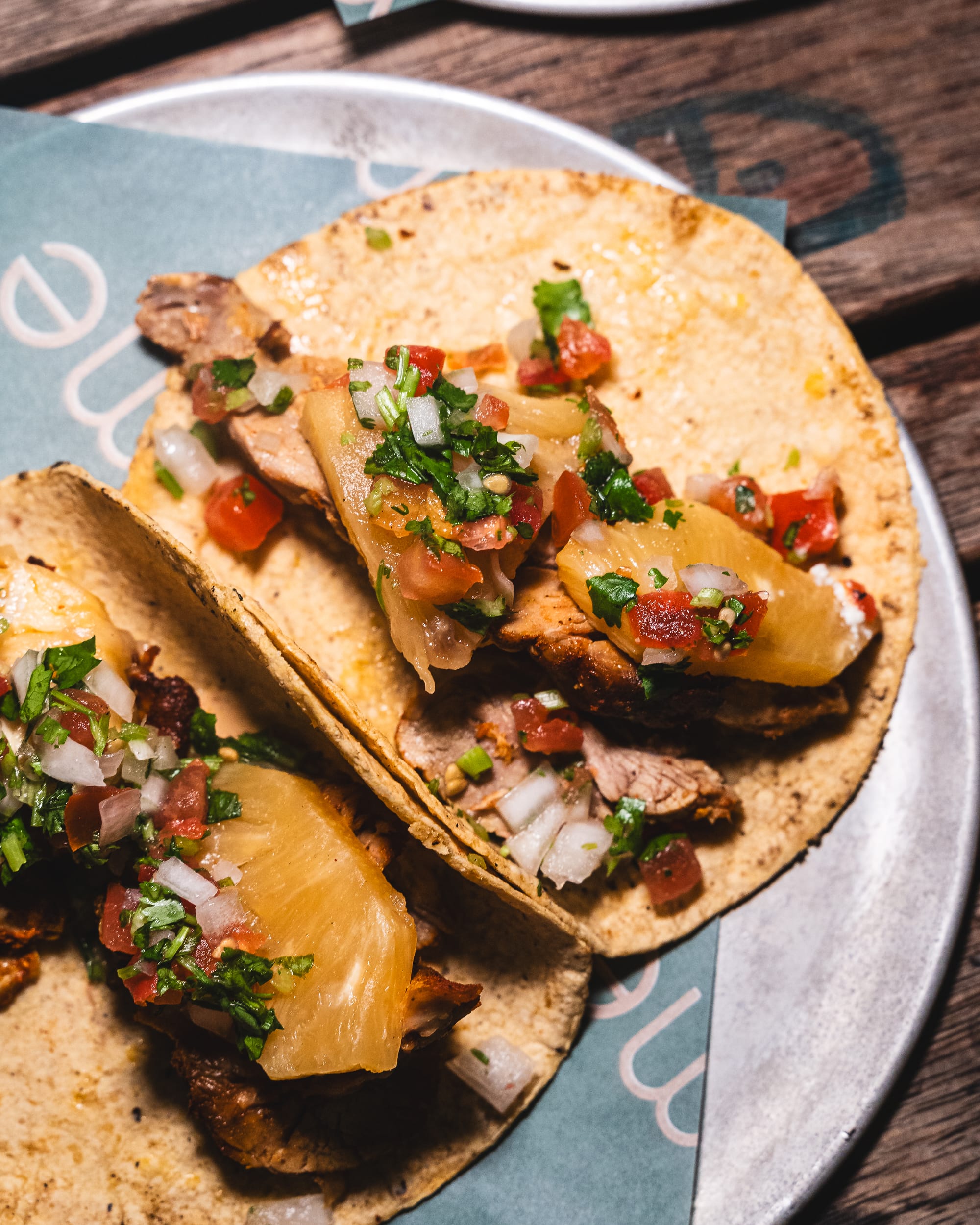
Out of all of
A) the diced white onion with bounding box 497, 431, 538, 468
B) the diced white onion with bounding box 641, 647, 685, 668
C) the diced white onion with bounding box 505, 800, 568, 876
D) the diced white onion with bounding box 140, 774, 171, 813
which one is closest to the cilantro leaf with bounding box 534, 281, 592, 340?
the diced white onion with bounding box 497, 431, 538, 468

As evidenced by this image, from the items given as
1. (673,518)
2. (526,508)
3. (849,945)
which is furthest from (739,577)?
(849,945)

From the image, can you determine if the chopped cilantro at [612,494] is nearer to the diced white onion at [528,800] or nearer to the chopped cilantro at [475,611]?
the chopped cilantro at [475,611]

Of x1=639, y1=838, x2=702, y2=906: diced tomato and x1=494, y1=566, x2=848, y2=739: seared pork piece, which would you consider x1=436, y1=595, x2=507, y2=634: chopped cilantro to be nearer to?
x1=494, y1=566, x2=848, y2=739: seared pork piece

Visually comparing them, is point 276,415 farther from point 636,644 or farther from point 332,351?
point 636,644

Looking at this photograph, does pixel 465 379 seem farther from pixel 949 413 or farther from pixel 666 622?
pixel 949 413

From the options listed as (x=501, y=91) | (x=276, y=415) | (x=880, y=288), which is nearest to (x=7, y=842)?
(x=276, y=415)
